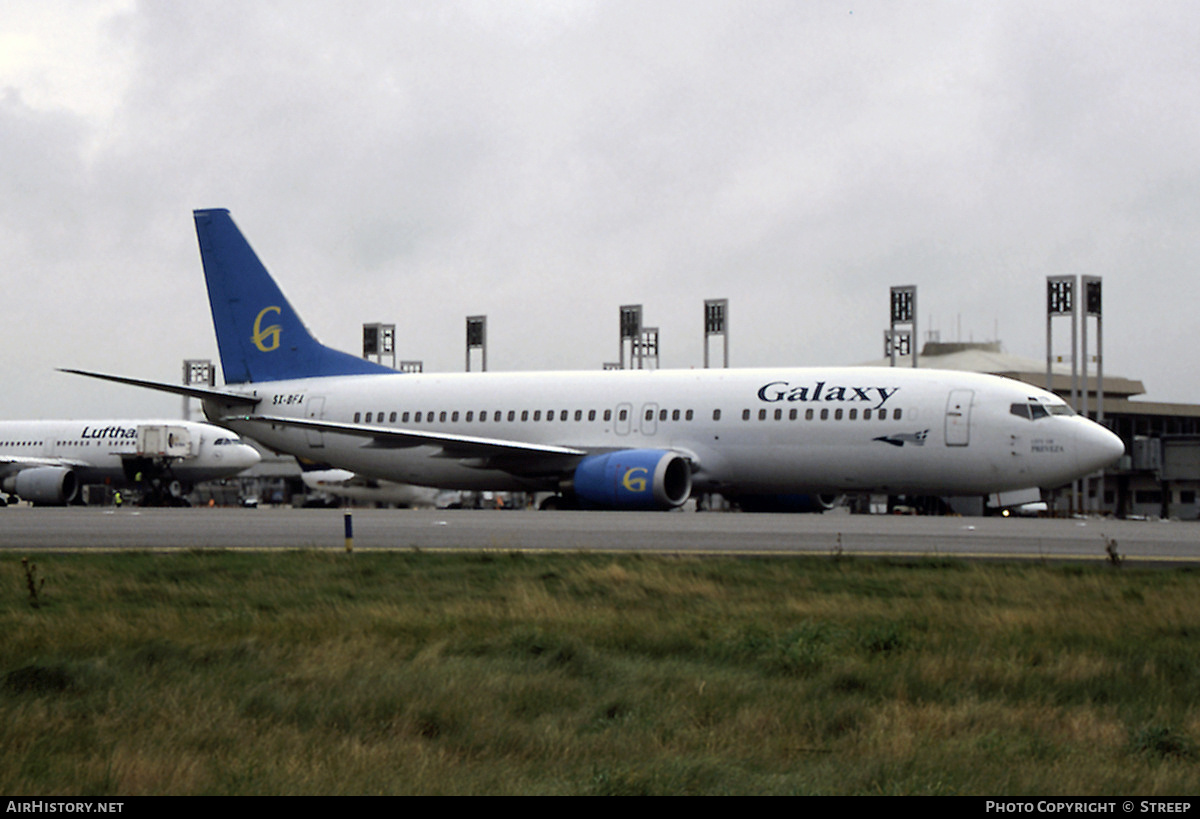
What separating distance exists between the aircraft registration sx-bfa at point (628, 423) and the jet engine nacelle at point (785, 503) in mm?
228

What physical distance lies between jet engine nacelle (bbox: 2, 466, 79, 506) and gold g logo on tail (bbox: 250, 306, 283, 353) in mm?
18518

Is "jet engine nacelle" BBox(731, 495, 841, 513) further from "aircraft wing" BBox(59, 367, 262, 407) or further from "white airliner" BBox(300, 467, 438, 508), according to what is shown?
"white airliner" BBox(300, 467, 438, 508)

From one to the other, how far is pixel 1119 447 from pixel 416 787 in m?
27.1

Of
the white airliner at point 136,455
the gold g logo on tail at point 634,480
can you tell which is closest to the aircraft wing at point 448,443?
the gold g logo on tail at point 634,480

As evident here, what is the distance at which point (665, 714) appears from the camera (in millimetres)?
8562

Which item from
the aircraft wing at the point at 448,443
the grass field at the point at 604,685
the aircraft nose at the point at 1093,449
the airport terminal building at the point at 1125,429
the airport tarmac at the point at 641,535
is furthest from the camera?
the airport terminal building at the point at 1125,429

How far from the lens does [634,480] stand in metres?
32.5

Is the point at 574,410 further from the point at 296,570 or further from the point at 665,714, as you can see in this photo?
the point at 665,714

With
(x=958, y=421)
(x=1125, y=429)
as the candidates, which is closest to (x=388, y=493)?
(x=958, y=421)

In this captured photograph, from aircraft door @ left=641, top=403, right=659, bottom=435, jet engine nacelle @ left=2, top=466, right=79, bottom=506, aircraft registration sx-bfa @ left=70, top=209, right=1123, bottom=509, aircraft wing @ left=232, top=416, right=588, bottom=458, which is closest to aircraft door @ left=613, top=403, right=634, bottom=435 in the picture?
aircraft registration sx-bfa @ left=70, top=209, right=1123, bottom=509

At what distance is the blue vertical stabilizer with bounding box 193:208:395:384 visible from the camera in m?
41.4

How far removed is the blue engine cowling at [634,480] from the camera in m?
32.3

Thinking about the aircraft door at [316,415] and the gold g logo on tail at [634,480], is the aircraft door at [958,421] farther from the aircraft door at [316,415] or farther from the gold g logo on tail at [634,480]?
the aircraft door at [316,415]

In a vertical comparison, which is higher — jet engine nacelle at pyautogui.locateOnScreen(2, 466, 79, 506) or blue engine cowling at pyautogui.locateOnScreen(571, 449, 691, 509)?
blue engine cowling at pyautogui.locateOnScreen(571, 449, 691, 509)
